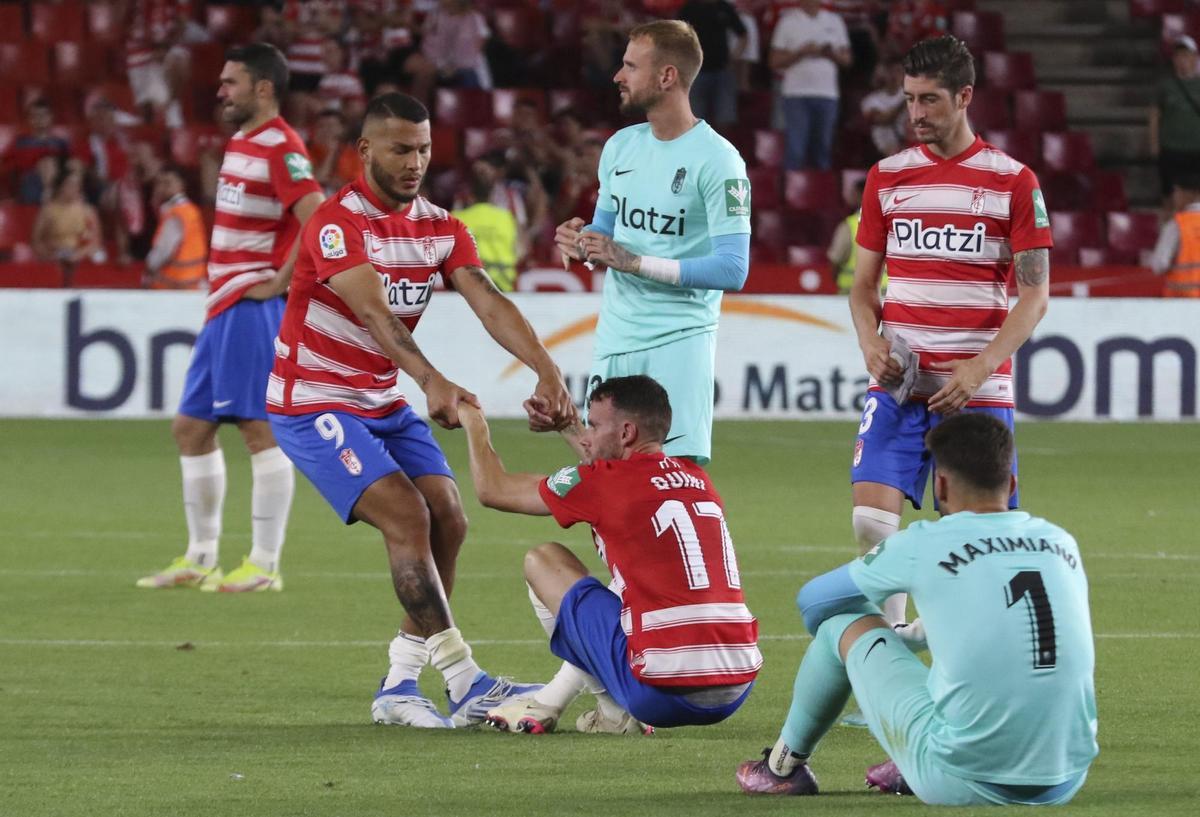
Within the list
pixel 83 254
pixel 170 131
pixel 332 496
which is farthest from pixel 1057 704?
pixel 170 131

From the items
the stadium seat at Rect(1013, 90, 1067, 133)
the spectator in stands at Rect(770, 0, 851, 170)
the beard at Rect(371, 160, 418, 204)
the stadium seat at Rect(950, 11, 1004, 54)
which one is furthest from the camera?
the stadium seat at Rect(950, 11, 1004, 54)

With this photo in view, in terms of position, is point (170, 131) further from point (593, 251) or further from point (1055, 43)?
point (593, 251)

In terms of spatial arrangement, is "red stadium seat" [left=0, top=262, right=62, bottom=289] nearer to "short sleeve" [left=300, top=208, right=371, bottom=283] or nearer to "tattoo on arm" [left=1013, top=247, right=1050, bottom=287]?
"short sleeve" [left=300, top=208, right=371, bottom=283]

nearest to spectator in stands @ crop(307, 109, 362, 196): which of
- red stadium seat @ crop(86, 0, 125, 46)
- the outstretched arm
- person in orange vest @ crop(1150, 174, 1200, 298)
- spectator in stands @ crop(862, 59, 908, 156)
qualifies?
red stadium seat @ crop(86, 0, 125, 46)

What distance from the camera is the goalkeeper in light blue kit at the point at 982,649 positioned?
4656 millimetres

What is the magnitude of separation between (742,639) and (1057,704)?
4.15 feet

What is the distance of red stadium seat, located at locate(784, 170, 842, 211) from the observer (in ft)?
71.5

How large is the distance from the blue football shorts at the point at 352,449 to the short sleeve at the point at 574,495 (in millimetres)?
1078

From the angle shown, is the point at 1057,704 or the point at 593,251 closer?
the point at 1057,704

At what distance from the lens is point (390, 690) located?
21.6 ft

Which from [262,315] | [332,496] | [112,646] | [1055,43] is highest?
[1055,43]

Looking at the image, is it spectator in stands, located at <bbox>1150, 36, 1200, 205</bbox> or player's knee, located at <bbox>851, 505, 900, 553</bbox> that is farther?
spectator in stands, located at <bbox>1150, 36, 1200, 205</bbox>

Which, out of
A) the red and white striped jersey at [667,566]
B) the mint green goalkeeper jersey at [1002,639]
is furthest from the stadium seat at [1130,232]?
the mint green goalkeeper jersey at [1002,639]

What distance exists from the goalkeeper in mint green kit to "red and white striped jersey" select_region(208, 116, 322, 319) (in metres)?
2.69
